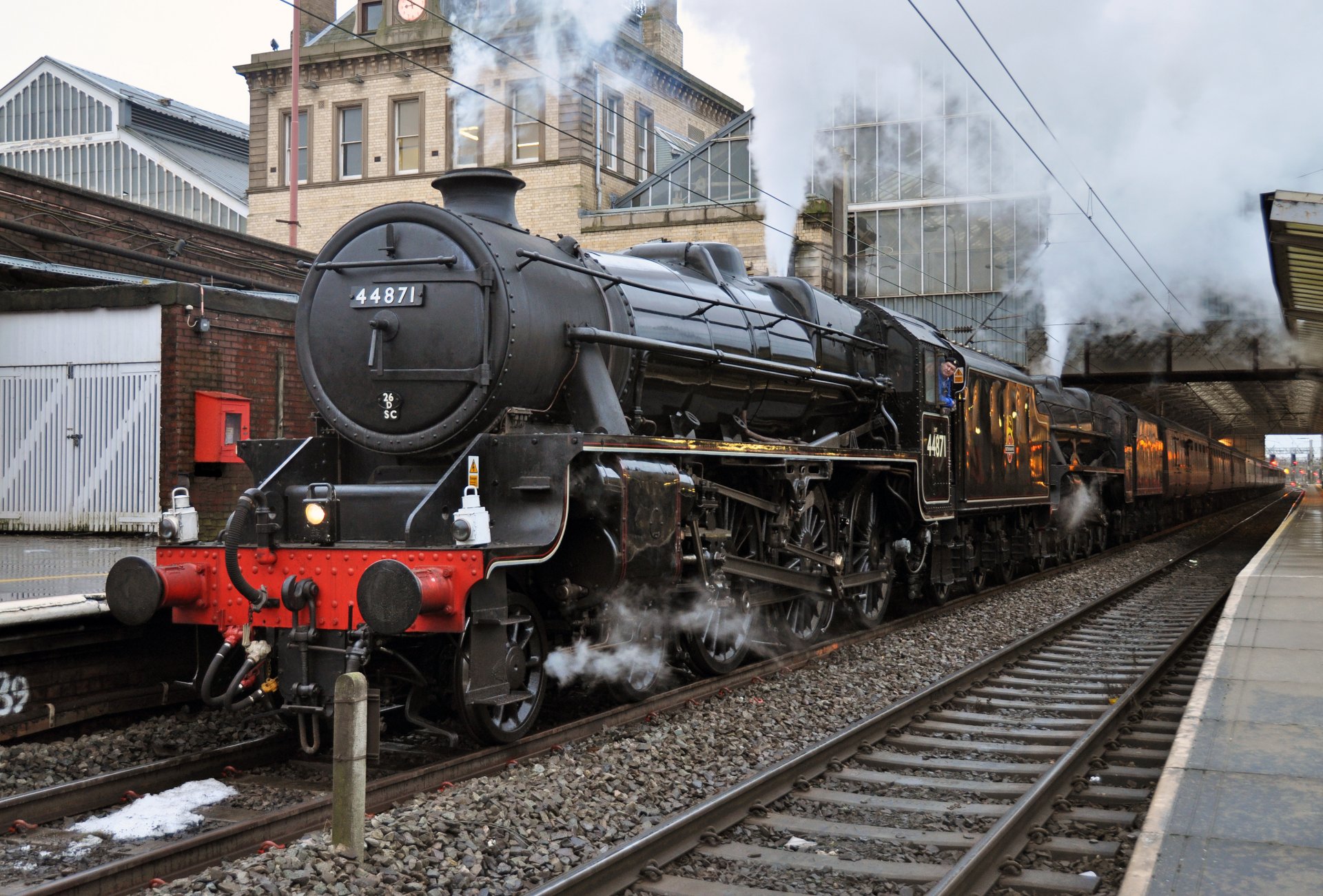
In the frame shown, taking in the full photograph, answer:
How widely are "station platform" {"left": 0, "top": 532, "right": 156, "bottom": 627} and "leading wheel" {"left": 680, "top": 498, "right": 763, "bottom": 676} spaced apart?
337 centimetres

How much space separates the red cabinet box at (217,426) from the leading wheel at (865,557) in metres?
5.80

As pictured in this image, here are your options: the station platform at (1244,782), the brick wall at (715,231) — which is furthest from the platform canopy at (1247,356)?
the brick wall at (715,231)

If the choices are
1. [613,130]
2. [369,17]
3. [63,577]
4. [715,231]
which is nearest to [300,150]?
[369,17]

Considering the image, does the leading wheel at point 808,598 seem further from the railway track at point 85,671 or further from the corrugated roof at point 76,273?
the corrugated roof at point 76,273

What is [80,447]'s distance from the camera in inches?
457

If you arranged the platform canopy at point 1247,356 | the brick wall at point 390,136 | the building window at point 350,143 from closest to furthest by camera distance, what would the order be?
the platform canopy at point 1247,356, the brick wall at point 390,136, the building window at point 350,143

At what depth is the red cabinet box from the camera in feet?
36.4

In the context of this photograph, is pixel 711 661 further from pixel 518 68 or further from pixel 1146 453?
pixel 1146 453

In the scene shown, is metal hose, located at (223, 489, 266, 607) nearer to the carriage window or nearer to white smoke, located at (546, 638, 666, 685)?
white smoke, located at (546, 638, 666, 685)

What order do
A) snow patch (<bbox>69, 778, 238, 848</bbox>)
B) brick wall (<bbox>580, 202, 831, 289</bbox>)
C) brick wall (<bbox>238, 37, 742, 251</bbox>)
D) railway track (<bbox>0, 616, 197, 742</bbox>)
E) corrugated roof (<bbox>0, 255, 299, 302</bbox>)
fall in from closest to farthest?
snow patch (<bbox>69, 778, 238, 848</bbox>) < railway track (<bbox>0, 616, 197, 742</bbox>) < corrugated roof (<bbox>0, 255, 299, 302</bbox>) < brick wall (<bbox>580, 202, 831, 289</bbox>) < brick wall (<bbox>238, 37, 742, 251</bbox>)

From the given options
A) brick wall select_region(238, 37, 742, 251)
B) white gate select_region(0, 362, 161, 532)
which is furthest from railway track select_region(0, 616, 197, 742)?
brick wall select_region(238, 37, 742, 251)

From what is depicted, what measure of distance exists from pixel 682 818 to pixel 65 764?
304cm

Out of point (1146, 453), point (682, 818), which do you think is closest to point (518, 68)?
point (682, 818)

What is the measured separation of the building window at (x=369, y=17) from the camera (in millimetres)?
26703
